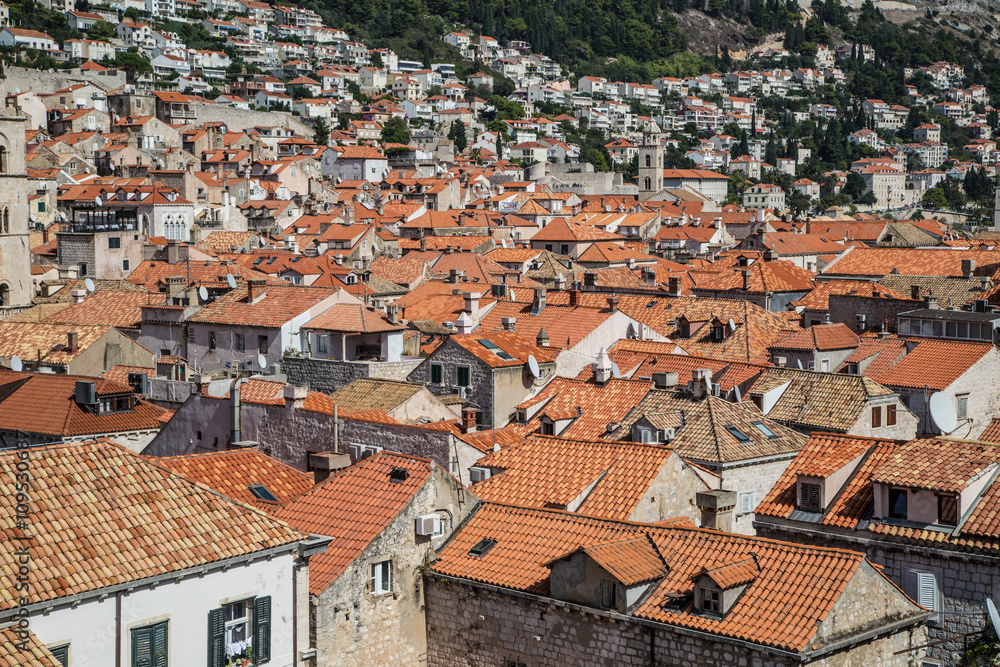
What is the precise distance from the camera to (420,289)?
5634 centimetres

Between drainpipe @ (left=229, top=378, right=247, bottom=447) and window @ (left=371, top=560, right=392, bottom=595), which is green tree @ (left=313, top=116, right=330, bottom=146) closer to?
drainpipe @ (left=229, top=378, right=247, bottom=447)

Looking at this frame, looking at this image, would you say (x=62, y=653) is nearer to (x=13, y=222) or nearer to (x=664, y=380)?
(x=664, y=380)

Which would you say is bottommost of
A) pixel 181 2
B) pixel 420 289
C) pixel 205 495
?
pixel 420 289

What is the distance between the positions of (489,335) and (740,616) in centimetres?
1983

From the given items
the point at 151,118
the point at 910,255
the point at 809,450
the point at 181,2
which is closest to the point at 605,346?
the point at 809,450

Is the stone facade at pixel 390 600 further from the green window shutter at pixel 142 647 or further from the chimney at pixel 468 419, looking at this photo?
the chimney at pixel 468 419

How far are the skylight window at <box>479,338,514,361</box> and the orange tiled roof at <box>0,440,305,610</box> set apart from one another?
16505 mm

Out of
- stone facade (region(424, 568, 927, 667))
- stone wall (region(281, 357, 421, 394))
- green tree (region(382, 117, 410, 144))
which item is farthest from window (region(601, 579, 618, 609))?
green tree (region(382, 117, 410, 144))

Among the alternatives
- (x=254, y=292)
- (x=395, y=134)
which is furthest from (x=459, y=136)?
(x=254, y=292)

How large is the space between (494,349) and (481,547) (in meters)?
14.2

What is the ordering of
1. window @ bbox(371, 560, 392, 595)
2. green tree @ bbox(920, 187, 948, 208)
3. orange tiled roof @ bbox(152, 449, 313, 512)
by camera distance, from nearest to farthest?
1. window @ bbox(371, 560, 392, 595)
2. orange tiled roof @ bbox(152, 449, 313, 512)
3. green tree @ bbox(920, 187, 948, 208)

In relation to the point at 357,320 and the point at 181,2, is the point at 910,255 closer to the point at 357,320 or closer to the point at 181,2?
the point at 357,320

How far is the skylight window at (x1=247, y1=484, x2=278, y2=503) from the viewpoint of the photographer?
68.8 feet

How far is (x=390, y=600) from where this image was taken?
18984 millimetres
